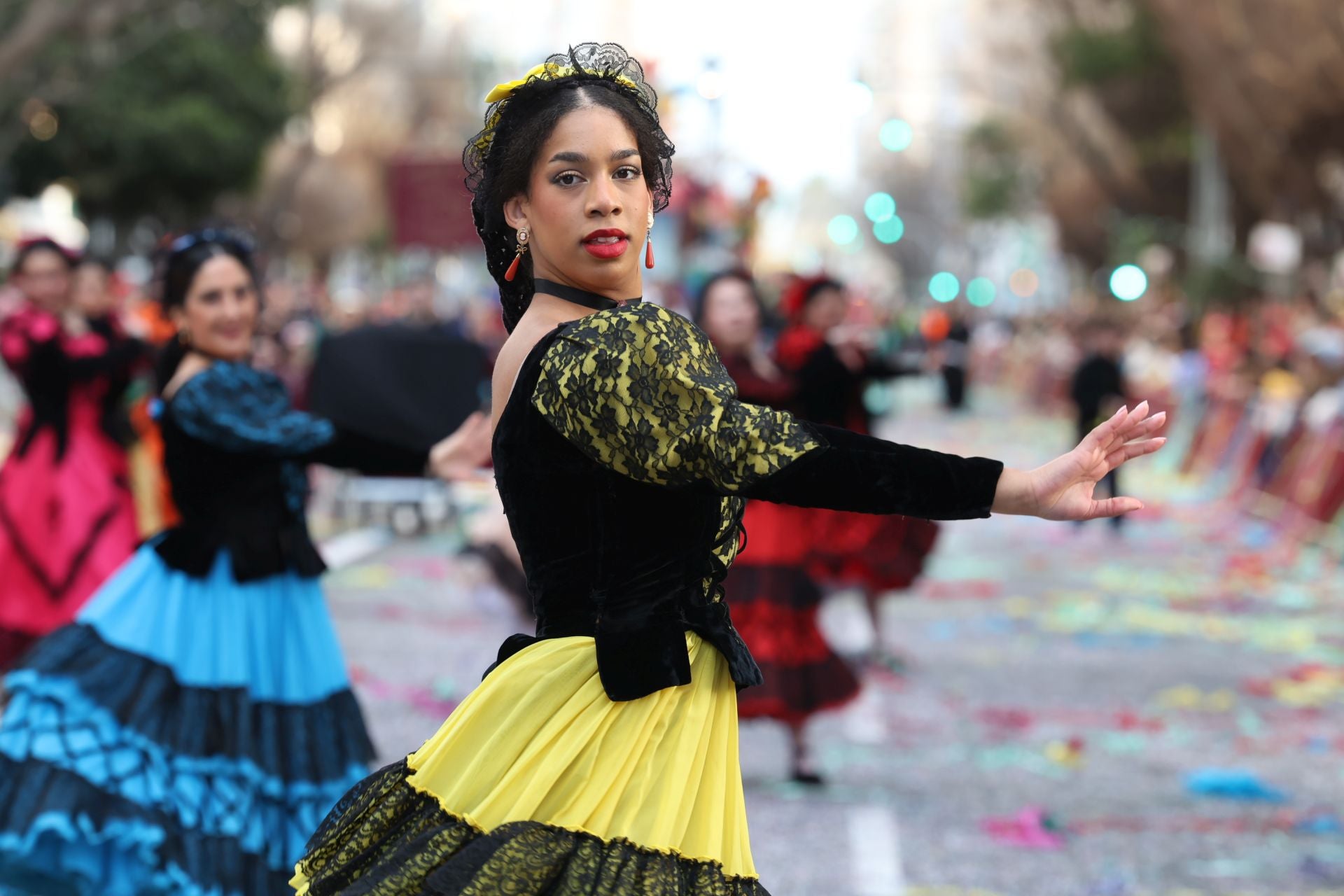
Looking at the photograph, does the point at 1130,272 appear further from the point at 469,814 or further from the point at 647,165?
the point at 469,814

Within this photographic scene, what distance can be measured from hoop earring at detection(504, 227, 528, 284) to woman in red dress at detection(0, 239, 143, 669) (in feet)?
17.5

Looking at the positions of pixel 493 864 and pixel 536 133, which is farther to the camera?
pixel 536 133

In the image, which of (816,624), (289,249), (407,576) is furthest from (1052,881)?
(289,249)

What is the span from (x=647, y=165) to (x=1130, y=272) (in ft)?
8.78

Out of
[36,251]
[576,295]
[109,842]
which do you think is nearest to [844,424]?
[36,251]

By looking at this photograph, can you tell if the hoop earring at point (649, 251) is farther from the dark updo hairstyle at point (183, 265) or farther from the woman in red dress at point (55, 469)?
the woman in red dress at point (55, 469)

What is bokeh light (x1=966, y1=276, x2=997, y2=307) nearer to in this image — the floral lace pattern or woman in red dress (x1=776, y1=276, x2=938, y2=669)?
woman in red dress (x1=776, y1=276, x2=938, y2=669)

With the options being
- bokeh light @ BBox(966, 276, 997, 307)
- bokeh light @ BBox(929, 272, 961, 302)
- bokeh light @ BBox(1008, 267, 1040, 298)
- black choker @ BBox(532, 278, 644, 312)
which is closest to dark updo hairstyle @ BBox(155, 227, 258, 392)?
black choker @ BBox(532, 278, 644, 312)

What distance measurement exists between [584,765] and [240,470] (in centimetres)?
259

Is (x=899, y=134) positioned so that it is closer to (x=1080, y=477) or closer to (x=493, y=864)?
(x=1080, y=477)

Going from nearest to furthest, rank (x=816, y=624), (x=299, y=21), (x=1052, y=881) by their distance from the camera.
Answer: (x=1052, y=881)
(x=816, y=624)
(x=299, y=21)

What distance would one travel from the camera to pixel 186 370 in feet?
17.9

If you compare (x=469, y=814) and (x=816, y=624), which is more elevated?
(x=469, y=814)

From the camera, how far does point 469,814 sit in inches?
117
